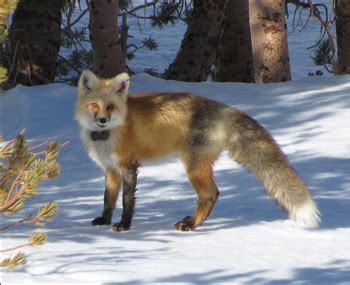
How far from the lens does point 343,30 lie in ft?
48.3

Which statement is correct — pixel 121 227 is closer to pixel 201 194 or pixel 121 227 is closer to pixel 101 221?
pixel 101 221

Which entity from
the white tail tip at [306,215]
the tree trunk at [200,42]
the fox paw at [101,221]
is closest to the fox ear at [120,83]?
the fox paw at [101,221]

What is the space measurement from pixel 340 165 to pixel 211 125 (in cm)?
202

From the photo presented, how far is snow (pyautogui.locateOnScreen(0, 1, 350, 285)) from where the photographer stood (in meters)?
5.05

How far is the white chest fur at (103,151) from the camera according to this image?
645 centimetres

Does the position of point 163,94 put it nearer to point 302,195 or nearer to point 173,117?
point 173,117

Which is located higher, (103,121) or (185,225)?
(103,121)

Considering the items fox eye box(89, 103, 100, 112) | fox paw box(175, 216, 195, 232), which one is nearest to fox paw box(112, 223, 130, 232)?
fox paw box(175, 216, 195, 232)

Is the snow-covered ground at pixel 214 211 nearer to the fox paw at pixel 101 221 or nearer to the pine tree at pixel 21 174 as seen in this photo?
the fox paw at pixel 101 221

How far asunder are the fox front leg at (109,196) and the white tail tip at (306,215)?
1.42m

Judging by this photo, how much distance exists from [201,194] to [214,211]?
1.94ft

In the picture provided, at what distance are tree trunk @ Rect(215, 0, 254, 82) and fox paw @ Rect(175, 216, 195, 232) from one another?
8.70 m

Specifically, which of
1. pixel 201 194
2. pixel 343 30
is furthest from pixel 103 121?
pixel 343 30

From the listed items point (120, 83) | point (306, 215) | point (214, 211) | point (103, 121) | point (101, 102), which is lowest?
point (214, 211)
